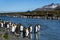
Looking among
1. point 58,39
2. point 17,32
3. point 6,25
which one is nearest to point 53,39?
point 58,39

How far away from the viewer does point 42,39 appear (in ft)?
92.4

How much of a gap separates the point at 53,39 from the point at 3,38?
701cm

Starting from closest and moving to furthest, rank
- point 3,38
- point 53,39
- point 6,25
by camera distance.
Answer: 1. point 3,38
2. point 53,39
3. point 6,25

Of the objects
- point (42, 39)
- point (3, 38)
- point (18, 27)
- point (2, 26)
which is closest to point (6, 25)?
point (2, 26)

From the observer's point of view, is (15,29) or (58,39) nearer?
(58,39)

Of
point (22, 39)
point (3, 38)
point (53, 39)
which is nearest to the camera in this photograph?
point (3, 38)

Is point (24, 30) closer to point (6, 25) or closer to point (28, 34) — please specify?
point (28, 34)

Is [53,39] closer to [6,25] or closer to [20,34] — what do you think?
[20,34]

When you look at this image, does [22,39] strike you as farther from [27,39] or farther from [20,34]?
[20,34]

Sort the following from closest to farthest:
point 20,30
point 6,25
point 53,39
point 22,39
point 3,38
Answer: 1. point 3,38
2. point 22,39
3. point 53,39
4. point 20,30
5. point 6,25

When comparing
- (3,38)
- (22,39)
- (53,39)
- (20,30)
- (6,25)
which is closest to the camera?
(3,38)

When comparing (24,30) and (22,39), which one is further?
(24,30)

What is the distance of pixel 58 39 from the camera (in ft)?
95.5

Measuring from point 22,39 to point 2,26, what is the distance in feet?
40.0
